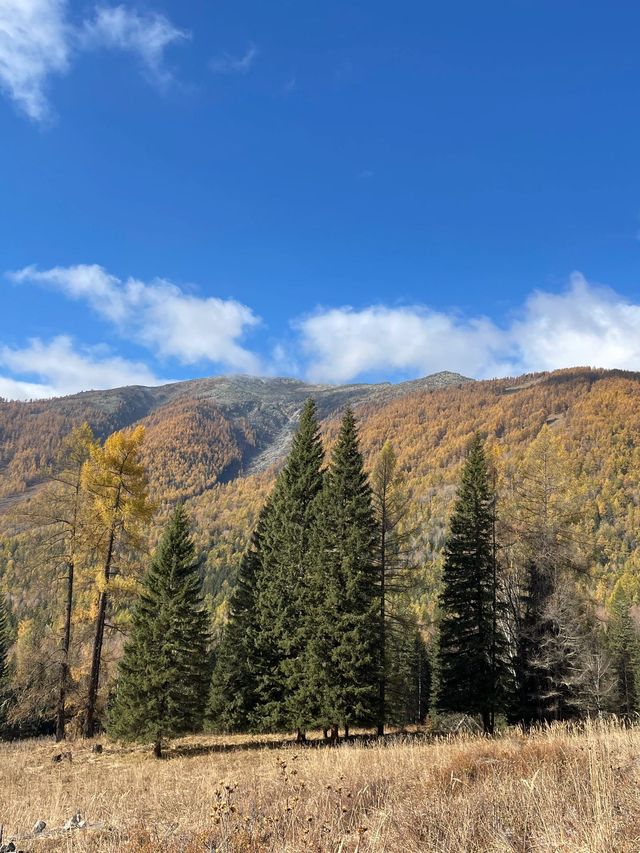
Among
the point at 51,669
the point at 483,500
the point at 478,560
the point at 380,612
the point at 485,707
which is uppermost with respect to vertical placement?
the point at 483,500

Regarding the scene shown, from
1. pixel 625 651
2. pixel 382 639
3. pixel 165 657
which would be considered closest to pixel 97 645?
pixel 165 657

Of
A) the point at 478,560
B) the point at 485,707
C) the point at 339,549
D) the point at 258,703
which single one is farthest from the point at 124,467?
the point at 485,707

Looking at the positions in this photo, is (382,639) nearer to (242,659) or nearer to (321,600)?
(321,600)

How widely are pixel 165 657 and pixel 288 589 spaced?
6.60 metres

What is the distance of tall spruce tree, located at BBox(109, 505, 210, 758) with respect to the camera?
18.2 m

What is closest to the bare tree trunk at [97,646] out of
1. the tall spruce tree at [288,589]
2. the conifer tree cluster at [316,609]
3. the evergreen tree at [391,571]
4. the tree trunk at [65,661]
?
the tree trunk at [65,661]

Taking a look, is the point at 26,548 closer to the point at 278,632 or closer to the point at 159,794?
the point at 278,632

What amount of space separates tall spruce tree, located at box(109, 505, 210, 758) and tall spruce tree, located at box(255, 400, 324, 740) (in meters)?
3.62

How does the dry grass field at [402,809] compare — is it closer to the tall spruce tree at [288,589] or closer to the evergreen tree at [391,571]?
the tall spruce tree at [288,589]

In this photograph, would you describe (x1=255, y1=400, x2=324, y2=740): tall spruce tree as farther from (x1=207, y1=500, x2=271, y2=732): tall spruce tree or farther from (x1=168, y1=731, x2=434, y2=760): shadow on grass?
(x1=168, y1=731, x2=434, y2=760): shadow on grass

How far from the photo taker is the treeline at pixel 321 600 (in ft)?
65.1

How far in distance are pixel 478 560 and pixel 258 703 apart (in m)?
12.3

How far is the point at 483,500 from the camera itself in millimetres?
26812

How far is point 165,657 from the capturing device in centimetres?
1891
